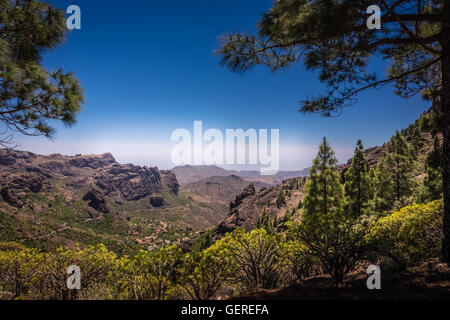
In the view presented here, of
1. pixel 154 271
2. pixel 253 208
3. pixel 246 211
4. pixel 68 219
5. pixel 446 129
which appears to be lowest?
pixel 68 219

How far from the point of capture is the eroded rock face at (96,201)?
14304cm

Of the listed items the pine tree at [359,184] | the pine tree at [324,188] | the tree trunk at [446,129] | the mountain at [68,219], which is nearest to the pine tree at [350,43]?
the tree trunk at [446,129]

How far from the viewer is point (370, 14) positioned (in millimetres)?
4609

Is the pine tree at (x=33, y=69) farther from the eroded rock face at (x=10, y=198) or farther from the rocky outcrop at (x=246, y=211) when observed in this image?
the eroded rock face at (x=10, y=198)

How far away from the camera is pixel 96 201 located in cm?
14425

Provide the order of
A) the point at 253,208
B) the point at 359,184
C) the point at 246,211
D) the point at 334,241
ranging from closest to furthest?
the point at 334,241, the point at 359,184, the point at 246,211, the point at 253,208

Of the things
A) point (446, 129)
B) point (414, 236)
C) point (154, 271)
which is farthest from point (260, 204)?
point (154, 271)

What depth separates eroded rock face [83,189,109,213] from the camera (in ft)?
469

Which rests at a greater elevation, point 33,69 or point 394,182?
point 33,69

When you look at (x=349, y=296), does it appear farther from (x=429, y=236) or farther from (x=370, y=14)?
(x=370, y=14)

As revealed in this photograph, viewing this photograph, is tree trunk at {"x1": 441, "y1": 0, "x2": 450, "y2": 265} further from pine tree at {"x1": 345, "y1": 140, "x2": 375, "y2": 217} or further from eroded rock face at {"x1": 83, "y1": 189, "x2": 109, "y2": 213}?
eroded rock face at {"x1": 83, "y1": 189, "x2": 109, "y2": 213}

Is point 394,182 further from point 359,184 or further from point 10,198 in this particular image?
point 10,198

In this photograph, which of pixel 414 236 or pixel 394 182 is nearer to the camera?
pixel 414 236

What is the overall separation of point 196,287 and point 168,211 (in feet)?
684
